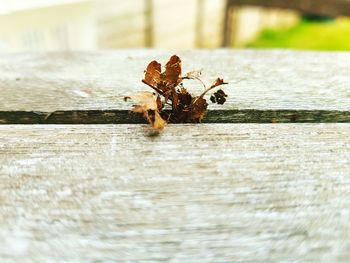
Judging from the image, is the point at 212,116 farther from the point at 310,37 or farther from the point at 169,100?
the point at 310,37

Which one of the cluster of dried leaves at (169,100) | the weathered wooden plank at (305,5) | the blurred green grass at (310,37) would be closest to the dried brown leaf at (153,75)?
the cluster of dried leaves at (169,100)

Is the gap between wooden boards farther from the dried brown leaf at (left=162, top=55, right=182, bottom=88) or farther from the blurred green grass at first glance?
the blurred green grass

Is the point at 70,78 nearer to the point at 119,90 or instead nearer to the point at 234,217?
the point at 119,90

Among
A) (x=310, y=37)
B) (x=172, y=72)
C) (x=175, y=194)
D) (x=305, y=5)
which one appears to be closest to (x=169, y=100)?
(x=172, y=72)

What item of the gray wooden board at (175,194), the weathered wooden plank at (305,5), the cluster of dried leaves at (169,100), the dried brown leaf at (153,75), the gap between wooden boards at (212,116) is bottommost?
the gray wooden board at (175,194)

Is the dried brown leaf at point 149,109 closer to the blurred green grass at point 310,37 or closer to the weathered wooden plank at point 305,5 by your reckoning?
the weathered wooden plank at point 305,5

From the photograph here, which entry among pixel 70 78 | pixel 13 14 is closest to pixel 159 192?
pixel 70 78

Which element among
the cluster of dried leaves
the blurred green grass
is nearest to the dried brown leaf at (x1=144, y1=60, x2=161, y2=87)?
the cluster of dried leaves
